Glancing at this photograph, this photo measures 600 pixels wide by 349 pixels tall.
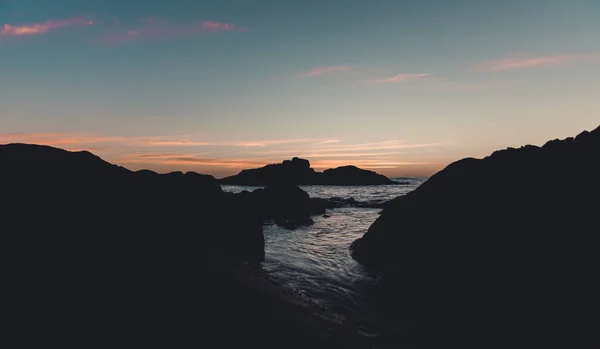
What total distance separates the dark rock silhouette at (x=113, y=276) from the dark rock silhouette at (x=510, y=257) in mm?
4003

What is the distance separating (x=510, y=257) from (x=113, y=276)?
36.7 feet

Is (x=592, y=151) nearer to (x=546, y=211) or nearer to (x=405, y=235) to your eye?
(x=546, y=211)

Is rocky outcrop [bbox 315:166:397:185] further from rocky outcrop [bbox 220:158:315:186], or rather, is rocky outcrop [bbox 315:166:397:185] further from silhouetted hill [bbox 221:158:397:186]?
rocky outcrop [bbox 220:158:315:186]

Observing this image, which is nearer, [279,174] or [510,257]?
[510,257]

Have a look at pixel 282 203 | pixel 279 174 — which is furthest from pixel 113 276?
pixel 279 174

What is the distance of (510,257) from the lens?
10062mm

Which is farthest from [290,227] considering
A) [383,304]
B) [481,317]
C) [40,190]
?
[40,190]

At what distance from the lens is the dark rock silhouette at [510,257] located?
8.24 m

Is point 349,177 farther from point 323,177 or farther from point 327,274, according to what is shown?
point 327,274

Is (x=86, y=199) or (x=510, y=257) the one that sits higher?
(x=86, y=199)

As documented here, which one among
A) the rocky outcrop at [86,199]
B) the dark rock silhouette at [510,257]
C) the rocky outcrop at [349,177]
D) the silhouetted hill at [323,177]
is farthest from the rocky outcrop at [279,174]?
the rocky outcrop at [86,199]

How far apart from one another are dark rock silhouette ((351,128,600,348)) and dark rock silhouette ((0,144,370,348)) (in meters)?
4.00

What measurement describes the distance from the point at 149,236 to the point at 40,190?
266 cm

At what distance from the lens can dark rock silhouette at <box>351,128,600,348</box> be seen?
824cm
